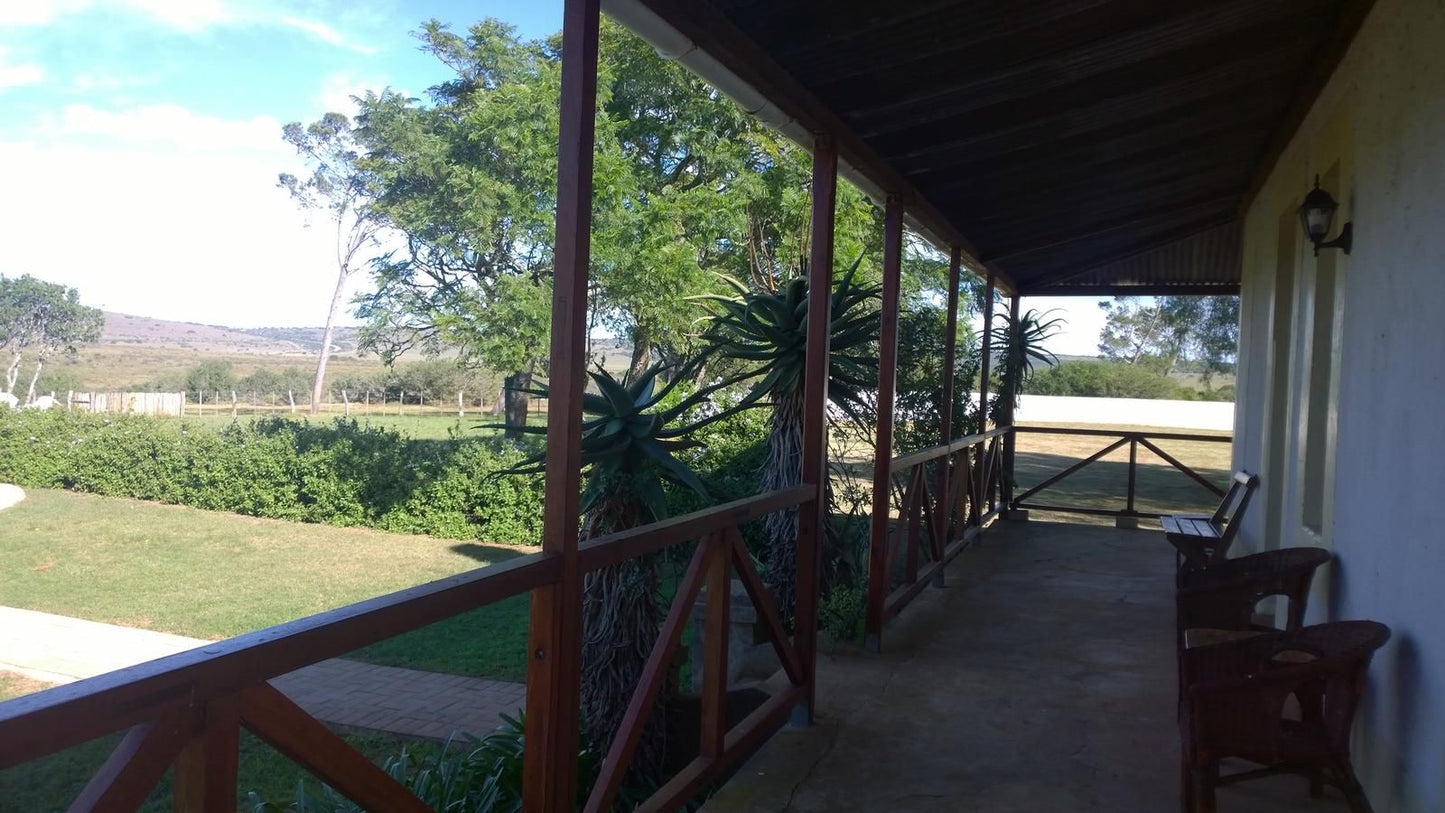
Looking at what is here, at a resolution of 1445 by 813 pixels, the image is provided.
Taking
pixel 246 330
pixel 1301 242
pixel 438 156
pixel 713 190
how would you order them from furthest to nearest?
pixel 246 330, pixel 438 156, pixel 713 190, pixel 1301 242

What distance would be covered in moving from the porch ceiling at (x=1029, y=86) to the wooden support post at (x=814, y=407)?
21cm

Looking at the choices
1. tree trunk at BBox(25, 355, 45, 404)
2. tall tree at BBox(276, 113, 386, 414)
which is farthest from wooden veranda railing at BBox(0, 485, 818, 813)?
tree trunk at BBox(25, 355, 45, 404)

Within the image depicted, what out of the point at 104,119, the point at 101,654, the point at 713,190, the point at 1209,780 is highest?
the point at 104,119

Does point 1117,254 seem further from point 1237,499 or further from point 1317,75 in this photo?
point 1317,75

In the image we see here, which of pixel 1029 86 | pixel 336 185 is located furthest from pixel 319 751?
pixel 336 185

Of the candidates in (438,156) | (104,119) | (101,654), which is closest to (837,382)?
(101,654)

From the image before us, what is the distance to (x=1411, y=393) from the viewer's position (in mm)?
2377

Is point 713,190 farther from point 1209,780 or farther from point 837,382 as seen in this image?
point 1209,780

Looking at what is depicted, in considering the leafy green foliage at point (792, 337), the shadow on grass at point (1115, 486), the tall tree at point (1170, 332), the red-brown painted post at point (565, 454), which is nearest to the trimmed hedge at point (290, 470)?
the leafy green foliage at point (792, 337)

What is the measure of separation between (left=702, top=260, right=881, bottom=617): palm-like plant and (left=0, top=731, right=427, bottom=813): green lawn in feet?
6.66

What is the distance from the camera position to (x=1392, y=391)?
255cm

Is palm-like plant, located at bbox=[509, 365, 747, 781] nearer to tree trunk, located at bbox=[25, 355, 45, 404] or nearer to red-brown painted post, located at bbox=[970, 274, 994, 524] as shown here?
red-brown painted post, located at bbox=[970, 274, 994, 524]

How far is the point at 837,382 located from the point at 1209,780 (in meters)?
2.71

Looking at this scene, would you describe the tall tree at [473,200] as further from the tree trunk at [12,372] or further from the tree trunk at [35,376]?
the tree trunk at [12,372]
